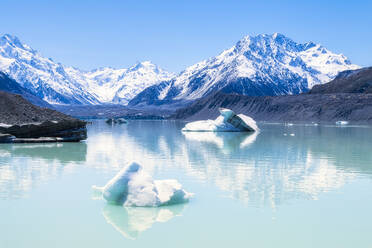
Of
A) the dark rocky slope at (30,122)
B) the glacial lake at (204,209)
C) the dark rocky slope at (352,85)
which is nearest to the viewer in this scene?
the glacial lake at (204,209)

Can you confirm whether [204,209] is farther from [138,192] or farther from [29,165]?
[29,165]

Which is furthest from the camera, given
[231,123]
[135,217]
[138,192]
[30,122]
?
[231,123]

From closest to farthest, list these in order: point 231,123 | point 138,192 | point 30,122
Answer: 1. point 138,192
2. point 30,122
3. point 231,123

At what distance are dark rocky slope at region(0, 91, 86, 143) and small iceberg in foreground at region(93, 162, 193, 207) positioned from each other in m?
18.6

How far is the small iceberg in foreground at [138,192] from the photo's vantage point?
10.4m

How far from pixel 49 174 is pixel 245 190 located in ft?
22.1

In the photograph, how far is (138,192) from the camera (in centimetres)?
1047

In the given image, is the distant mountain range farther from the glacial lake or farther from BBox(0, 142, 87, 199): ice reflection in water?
the glacial lake

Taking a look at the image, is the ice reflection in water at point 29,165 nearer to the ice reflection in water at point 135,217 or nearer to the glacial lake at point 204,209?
the glacial lake at point 204,209

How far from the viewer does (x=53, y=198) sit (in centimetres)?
1148

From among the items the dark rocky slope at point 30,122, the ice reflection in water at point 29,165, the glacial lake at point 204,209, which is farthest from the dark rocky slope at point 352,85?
the glacial lake at point 204,209

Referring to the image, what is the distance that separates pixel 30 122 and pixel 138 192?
63.9 ft

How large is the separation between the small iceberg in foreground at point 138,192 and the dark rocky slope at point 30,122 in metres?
18.6

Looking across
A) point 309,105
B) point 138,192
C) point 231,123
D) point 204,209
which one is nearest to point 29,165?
point 138,192
